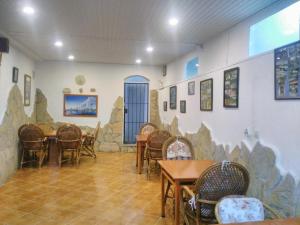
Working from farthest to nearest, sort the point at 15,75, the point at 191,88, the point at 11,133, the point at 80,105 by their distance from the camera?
the point at 80,105
the point at 191,88
the point at 15,75
the point at 11,133

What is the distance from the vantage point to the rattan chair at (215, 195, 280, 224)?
1877mm

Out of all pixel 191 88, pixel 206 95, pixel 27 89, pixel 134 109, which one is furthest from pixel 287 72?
pixel 134 109

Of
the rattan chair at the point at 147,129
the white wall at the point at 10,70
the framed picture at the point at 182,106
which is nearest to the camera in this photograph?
the white wall at the point at 10,70

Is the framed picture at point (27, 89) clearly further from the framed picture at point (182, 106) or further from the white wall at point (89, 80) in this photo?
the framed picture at point (182, 106)

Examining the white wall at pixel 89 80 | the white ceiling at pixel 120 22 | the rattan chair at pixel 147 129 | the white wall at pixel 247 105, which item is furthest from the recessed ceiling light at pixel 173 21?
the white wall at pixel 89 80

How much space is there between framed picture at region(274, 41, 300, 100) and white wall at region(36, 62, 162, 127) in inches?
214

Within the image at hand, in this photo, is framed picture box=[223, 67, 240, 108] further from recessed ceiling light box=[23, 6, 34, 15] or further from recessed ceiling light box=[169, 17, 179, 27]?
recessed ceiling light box=[23, 6, 34, 15]

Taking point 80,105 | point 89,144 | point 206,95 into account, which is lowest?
point 89,144

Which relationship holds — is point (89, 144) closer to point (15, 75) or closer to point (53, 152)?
point (53, 152)

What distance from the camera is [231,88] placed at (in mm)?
3783

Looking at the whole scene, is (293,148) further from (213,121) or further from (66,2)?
(66,2)

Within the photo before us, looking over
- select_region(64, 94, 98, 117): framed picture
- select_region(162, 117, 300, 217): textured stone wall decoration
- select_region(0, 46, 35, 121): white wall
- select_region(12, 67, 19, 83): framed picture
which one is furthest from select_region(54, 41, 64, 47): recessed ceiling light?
select_region(162, 117, 300, 217): textured stone wall decoration

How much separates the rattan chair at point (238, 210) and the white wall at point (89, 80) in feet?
20.3

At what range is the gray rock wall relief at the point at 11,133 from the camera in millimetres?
4715
